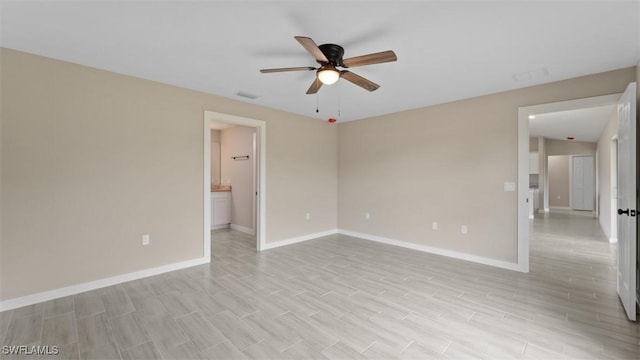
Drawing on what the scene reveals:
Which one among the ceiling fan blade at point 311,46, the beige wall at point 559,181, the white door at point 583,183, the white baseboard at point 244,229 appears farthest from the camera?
the beige wall at point 559,181

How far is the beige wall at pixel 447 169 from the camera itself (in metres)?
3.76

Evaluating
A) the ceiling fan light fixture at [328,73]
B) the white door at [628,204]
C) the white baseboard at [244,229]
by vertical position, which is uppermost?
the ceiling fan light fixture at [328,73]

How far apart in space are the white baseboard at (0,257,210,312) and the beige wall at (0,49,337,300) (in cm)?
6

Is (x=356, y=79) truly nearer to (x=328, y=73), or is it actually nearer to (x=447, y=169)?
(x=328, y=73)

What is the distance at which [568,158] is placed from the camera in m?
10.5

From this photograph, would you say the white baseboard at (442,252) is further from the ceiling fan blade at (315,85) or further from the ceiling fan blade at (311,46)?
the ceiling fan blade at (311,46)

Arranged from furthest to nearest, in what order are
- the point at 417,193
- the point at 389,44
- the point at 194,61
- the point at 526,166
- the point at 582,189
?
1. the point at 582,189
2. the point at 417,193
3. the point at 526,166
4. the point at 194,61
5. the point at 389,44

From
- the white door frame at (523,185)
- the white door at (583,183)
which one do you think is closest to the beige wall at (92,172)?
the white door frame at (523,185)

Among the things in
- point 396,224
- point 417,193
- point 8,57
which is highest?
point 8,57

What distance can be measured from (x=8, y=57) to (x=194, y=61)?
1683 millimetres

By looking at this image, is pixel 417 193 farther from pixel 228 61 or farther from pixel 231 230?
pixel 231 230

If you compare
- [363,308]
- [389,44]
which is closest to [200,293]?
[363,308]

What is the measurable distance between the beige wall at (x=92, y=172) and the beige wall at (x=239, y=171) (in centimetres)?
191

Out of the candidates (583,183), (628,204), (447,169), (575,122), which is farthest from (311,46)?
(583,183)
